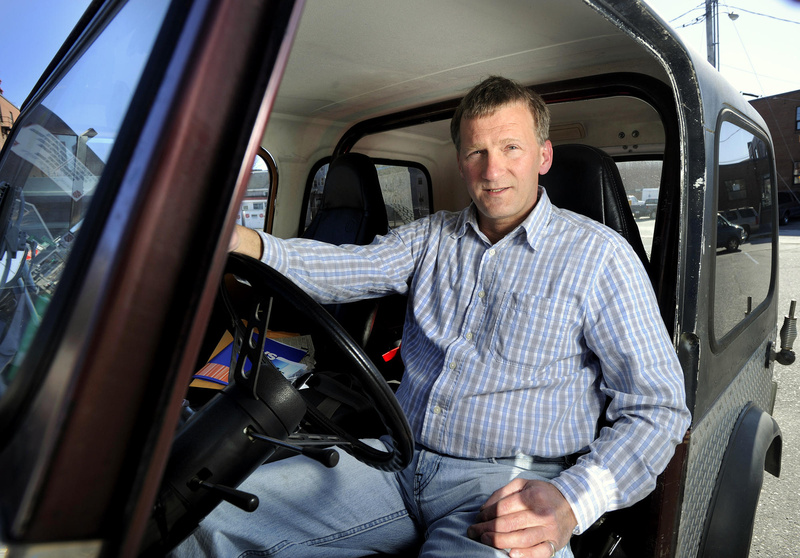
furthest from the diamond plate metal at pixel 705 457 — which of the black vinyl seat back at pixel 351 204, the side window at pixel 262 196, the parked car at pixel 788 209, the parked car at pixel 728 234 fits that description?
the parked car at pixel 788 209

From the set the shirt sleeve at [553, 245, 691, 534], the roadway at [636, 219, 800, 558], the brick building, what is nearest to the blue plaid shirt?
the shirt sleeve at [553, 245, 691, 534]

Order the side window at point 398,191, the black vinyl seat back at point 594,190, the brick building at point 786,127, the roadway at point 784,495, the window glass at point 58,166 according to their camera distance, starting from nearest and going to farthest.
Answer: the window glass at point 58,166
the black vinyl seat back at point 594,190
the roadway at point 784,495
the side window at point 398,191
the brick building at point 786,127

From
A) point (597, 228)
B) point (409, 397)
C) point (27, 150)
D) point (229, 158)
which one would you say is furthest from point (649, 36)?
point (27, 150)

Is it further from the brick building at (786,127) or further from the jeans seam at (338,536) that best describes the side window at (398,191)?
the brick building at (786,127)

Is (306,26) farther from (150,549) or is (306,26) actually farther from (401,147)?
(401,147)

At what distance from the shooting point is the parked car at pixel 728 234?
5.34 feet

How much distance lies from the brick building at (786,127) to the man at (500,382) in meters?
24.6

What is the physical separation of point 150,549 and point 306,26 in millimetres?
1665

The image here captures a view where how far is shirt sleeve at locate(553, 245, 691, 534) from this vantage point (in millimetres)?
1291

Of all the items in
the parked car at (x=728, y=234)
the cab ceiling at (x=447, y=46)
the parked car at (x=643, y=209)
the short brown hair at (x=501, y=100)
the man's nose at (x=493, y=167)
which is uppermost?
the cab ceiling at (x=447, y=46)

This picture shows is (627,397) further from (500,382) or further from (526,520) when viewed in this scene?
→ (526,520)

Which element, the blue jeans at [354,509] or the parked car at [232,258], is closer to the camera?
Result: the parked car at [232,258]

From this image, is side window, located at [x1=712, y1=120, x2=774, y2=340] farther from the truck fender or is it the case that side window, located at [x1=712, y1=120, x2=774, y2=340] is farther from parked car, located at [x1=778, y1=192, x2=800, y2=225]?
parked car, located at [x1=778, y1=192, x2=800, y2=225]

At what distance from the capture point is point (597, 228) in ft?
5.17
